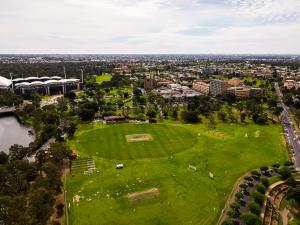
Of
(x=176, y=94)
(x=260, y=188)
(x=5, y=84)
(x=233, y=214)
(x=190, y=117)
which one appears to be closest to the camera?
(x=233, y=214)

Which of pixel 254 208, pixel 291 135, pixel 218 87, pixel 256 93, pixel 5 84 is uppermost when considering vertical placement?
pixel 5 84

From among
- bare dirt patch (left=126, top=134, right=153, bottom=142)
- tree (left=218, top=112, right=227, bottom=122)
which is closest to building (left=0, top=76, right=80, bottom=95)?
bare dirt patch (left=126, top=134, right=153, bottom=142)

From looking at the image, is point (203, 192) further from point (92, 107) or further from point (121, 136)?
point (92, 107)

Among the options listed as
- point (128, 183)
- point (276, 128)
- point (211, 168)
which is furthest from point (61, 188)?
point (276, 128)

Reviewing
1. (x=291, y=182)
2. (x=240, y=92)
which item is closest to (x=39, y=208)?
(x=291, y=182)

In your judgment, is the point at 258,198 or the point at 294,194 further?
the point at 294,194

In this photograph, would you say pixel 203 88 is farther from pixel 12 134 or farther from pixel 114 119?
pixel 12 134

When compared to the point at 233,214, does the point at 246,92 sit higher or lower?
higher
